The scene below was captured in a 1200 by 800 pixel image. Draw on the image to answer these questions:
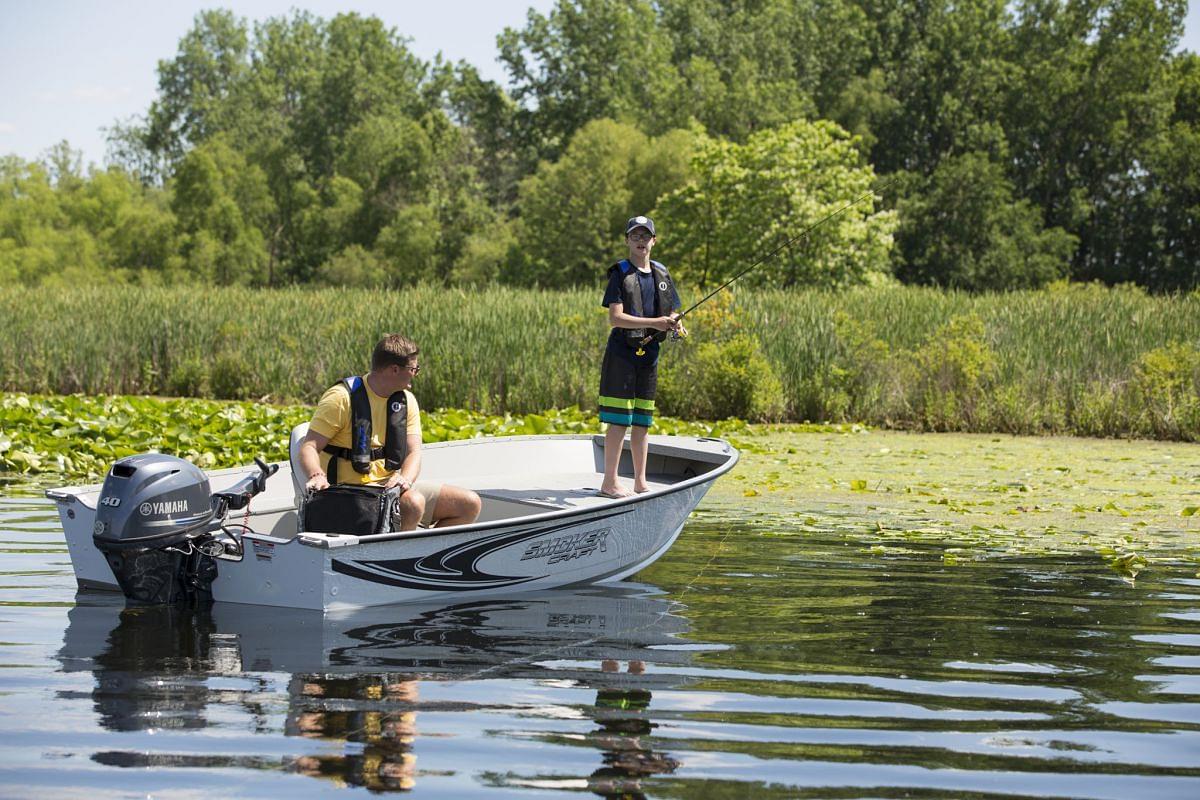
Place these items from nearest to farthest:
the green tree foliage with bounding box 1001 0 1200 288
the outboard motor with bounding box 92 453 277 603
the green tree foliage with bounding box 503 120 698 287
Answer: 1. the outboard motor with bounding box 92 453 277 603
2. the green tree foliage with bounding box 503 120 698 287
3. the green tree foliage with bounding box 1001 0 1200 288

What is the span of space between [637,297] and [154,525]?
9.72ft

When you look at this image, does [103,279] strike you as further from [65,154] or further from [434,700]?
[434,700]

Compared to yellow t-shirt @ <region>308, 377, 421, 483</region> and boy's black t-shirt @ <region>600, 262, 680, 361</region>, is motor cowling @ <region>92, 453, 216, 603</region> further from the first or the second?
boy's black t-shirt @ <region>600, 262, 680, 361</region>

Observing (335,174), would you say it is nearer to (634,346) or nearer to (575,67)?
(575,67)

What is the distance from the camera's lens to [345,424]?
645 cm

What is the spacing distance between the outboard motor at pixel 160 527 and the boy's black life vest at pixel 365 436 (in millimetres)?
521

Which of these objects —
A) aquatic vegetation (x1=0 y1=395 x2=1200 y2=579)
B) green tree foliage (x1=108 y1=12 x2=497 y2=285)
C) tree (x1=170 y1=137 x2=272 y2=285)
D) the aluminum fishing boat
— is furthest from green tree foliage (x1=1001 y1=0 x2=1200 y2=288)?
the aluminum fishing boat

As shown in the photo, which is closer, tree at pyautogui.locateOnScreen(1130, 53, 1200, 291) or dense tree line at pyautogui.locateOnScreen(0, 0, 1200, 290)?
dense tree line at pyautogui.locateOnScreen(0, 0, 1200, 290)

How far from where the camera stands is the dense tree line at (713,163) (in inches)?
1679

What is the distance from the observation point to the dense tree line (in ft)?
140

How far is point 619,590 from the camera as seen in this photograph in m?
7.41

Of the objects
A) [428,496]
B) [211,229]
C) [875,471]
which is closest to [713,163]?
[875,471]

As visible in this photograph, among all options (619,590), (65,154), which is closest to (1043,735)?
(619,590)

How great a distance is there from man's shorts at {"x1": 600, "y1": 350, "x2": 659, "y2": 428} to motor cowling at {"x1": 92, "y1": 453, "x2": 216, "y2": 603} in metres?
2.41
